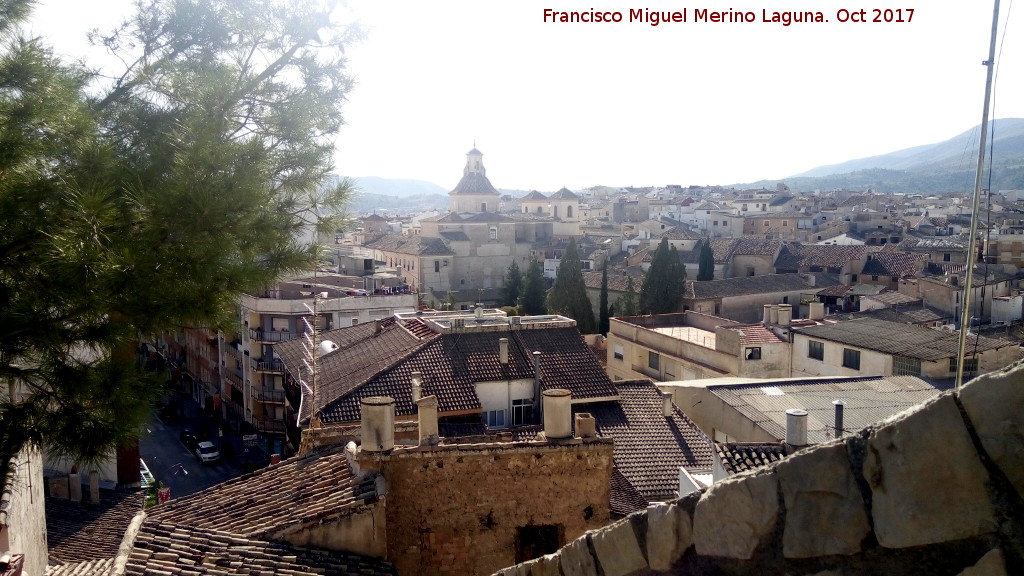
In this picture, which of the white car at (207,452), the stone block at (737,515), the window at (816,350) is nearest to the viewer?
the stone block at (737,515)

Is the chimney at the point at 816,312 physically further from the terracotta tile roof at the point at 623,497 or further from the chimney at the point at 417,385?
the chimney at the point at 417,385

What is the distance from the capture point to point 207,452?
97.0 feet

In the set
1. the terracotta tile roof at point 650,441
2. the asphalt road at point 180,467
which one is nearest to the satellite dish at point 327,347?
the terracotta tile roof at point 650,441

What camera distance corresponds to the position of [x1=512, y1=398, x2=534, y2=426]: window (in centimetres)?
1560

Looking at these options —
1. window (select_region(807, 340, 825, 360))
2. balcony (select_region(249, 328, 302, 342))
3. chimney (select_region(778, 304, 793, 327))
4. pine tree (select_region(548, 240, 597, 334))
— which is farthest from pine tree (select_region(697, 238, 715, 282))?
balcony (select_region(249, 328, 302, 342))

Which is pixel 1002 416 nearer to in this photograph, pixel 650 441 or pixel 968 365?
pixel 650 441

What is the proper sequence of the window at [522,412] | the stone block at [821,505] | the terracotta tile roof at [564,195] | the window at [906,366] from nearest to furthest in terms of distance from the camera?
the stone block at [821,505] → the window at [522,412] → the window at [906,366] → the terracotta tile roof at [564,195]

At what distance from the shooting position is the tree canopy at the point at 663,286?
39.5m

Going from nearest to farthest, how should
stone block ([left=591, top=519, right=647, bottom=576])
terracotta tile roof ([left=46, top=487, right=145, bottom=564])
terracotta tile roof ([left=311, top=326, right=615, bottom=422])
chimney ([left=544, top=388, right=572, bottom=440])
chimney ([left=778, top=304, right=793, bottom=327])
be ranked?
stone block ([left=591, top=519, right=647, bottom=576]) < chimney ([left=544, top=388, right=572, bottom=440]) < terracotta tile roof ([left=46, top=487, right=145, bottom=564]) < terracotta tile roof ([left=311, top=326, right=615, bottom=422]) < chimney ([left=778, top=304, right=793, bottom=327])

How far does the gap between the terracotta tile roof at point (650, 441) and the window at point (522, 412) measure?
859 millimetres

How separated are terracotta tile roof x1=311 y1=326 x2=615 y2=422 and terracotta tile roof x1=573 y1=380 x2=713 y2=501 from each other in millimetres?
552

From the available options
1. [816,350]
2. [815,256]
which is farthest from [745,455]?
[815,256]

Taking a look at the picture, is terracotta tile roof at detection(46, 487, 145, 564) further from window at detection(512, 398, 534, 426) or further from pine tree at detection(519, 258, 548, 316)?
pine tree at detection(519, 258, 548, 316)

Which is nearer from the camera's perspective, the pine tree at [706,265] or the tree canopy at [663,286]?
the tree canopy at [663,286]
